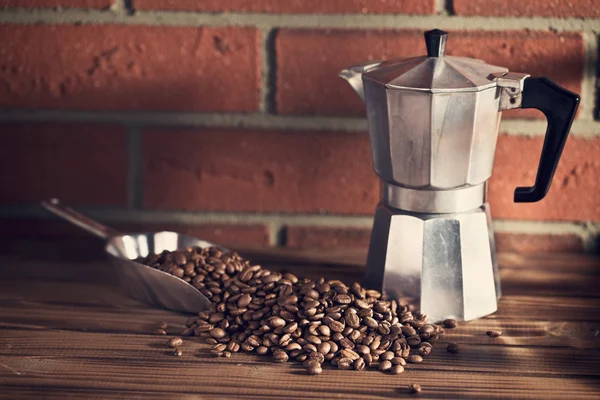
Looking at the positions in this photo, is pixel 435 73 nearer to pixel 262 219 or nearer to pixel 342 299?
pixel 342 299

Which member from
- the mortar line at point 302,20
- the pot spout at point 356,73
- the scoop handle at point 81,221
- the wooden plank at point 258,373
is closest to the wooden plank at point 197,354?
the wooden plank at point 258,373

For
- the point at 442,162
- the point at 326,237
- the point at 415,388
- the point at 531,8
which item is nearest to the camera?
the point at 415,388

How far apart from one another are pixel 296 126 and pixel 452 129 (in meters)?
0.28

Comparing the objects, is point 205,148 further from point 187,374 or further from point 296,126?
point 187,374

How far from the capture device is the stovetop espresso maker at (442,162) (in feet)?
2.68

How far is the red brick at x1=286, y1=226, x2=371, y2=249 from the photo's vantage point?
109cm

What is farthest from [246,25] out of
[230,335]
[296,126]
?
[230,335]

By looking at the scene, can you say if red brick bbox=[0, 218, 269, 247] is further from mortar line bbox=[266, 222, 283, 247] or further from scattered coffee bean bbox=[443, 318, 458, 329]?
scattered coffee bean bbox=[443, 318, 458, 329]

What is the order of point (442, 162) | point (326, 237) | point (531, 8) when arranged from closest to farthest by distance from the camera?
point (442, 162) → point (531, 8) → point (326, 237)

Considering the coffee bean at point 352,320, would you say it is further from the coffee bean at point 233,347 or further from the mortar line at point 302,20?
the mortar line at point 302,20

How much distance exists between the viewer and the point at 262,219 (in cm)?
110

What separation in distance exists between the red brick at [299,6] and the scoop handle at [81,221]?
26 cm

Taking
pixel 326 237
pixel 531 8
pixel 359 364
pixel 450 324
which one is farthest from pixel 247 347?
pixel 531 8

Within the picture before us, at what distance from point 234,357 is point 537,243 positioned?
473 millimetres
